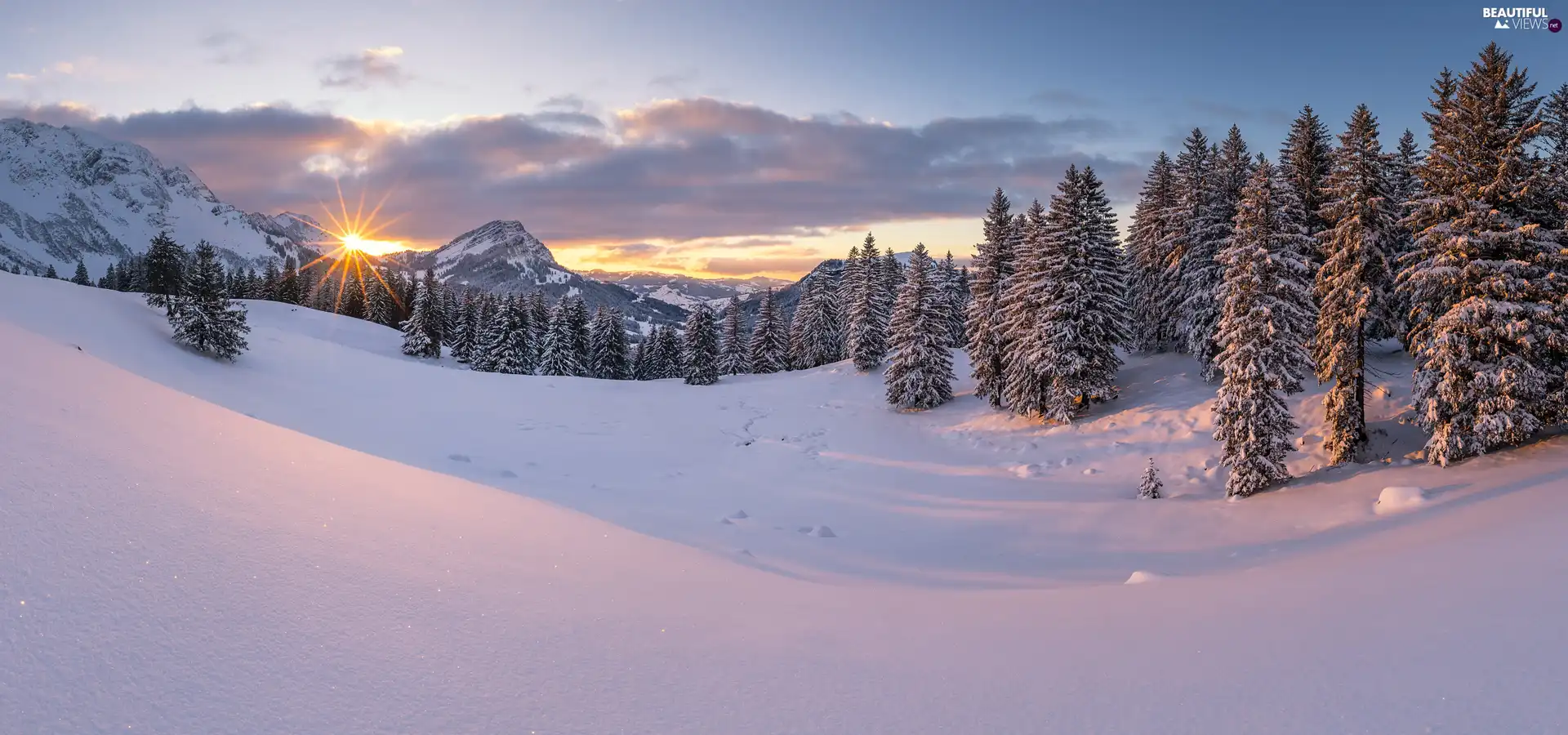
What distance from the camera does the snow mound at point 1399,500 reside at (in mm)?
15664

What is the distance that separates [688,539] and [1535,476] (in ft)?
64.8

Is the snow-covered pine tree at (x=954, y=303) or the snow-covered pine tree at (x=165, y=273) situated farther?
the snow-covered pine tree at (x=954, y=303)

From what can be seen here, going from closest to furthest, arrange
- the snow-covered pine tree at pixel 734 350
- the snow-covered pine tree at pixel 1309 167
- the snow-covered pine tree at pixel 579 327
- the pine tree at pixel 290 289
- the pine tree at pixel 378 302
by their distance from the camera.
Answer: the snow-covered pine tree at pixel 1309 167 → the snow-covered pine tree at pixel 579 327 → the snow-covered pine tree at pixel 734 350 → the pine tree at pixel 378 302 → the pine tree at pixel 290 289

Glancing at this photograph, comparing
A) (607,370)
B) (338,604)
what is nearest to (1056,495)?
(338,604)

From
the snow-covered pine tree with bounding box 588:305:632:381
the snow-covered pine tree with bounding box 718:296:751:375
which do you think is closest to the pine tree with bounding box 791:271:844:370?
the snow-covered pine tree with bounding box 718:296:751:375

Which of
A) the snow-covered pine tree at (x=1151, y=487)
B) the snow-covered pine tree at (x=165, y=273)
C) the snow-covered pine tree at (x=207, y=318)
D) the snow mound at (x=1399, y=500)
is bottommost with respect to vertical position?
the snow-covered pine tree at (x=1151, y=487)

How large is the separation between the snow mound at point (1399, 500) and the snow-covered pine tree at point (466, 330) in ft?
221

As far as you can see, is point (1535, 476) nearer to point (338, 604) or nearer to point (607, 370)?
point (338, 604)

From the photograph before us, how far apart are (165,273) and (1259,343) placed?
50.3 m

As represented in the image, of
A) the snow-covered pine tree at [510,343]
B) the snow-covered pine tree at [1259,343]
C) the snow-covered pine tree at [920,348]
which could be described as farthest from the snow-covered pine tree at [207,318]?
the snow-covered pine tree at [1259,343]

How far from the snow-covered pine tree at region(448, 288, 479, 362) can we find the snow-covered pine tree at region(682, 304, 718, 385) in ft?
82.1

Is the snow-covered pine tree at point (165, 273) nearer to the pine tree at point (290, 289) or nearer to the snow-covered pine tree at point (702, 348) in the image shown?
the snow-covered pine tree at point (702, 348)

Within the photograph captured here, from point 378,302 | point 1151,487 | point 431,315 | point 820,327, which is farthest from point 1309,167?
point 378,302

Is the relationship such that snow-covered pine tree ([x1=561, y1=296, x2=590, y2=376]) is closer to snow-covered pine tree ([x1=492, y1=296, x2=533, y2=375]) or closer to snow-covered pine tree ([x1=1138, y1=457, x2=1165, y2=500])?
snow-covered pine tree ([x1=492, y1=296, x2=533, y2=375])
